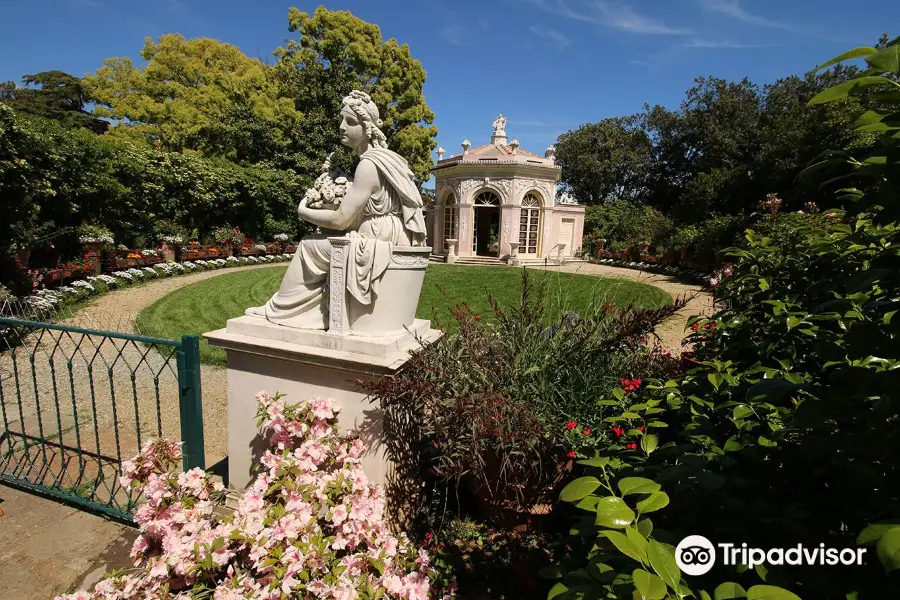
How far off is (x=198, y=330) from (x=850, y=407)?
305 inches

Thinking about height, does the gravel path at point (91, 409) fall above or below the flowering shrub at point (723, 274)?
below

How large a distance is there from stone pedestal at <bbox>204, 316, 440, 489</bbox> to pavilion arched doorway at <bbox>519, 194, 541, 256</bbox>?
56.0 feet

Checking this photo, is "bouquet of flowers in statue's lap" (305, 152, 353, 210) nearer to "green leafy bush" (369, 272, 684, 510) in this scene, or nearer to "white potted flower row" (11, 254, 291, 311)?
"green leafy bush" (369, 272, 684, 510)

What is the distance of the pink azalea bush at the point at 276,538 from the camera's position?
5.48 ft

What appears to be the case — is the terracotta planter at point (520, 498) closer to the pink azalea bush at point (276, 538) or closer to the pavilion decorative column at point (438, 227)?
the pink azalea bush at point (276, 538)

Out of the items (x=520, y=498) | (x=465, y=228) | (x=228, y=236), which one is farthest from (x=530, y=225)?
(x=520, y=498)

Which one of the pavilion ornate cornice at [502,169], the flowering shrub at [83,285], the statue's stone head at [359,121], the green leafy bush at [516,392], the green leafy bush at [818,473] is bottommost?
the flowering shrub at [83,285]

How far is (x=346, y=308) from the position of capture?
2.67 meters

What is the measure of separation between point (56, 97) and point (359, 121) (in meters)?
32.3

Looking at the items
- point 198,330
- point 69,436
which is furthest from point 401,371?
point 198,330

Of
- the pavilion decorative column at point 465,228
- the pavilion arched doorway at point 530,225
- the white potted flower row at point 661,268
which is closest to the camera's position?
the white potted flower row at point 661,268

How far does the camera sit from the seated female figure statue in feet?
8.51

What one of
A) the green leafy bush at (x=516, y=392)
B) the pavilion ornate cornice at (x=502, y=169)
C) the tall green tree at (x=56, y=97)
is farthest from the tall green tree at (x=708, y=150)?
the tall green tree at (x=56, y=97)

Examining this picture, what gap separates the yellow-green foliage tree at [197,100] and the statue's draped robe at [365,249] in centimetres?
1788
